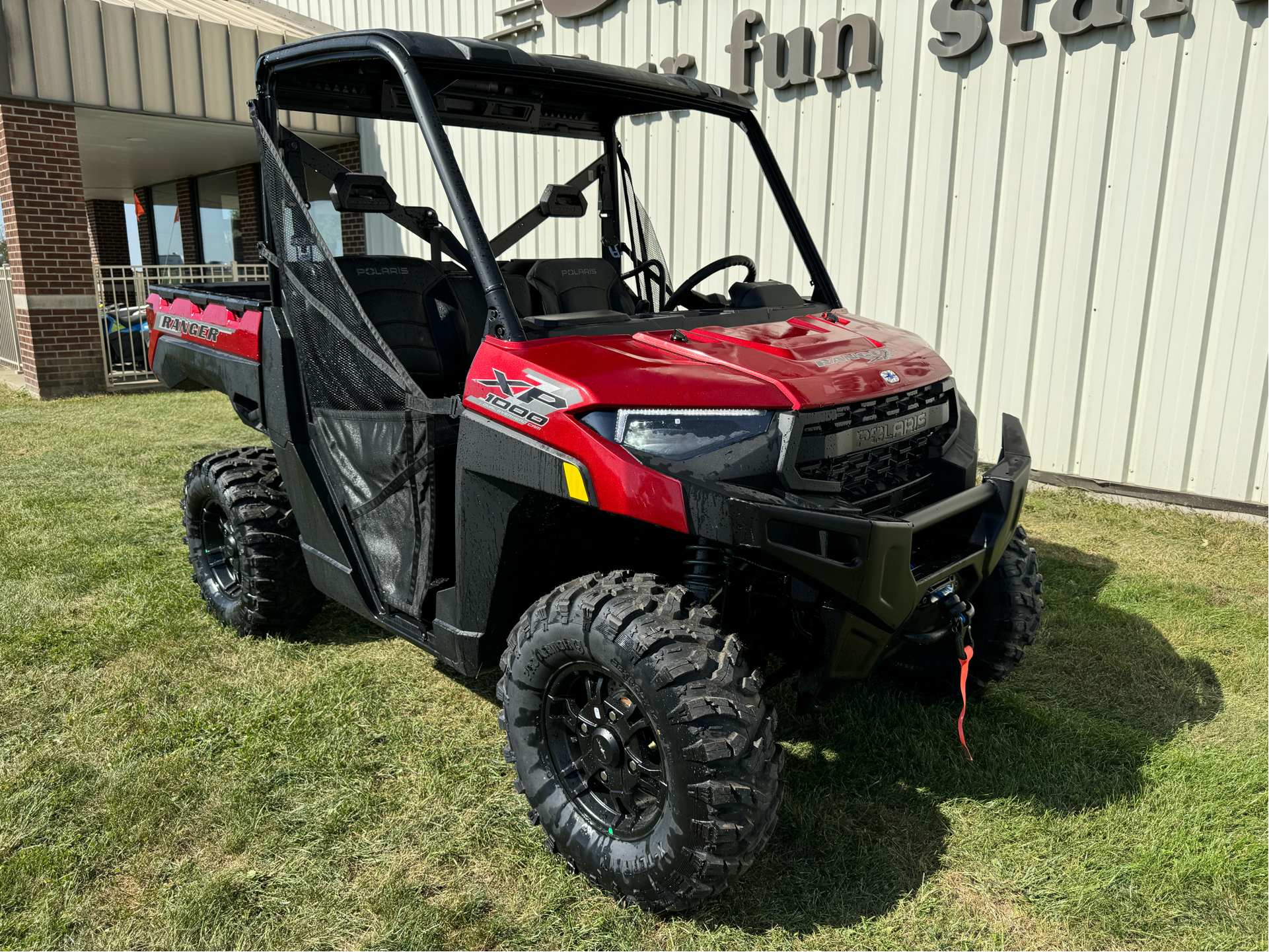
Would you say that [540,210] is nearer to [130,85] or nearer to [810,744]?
[810,744]

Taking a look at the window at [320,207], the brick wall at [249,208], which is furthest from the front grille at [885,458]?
the brick wall at [249,208]

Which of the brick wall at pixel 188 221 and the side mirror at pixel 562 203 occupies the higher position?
the brick wall at pixel 188 221

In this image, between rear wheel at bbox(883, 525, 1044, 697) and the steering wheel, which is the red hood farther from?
rear wheel at bbox(883, 525, 1044, 697)

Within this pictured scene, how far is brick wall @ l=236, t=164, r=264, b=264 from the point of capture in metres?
15.0

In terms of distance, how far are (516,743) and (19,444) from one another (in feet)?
23.3

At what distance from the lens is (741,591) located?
2.54 meters

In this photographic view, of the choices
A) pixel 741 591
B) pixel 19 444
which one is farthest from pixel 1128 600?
pixel 19 444

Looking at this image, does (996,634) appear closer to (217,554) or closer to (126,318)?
(217,554)

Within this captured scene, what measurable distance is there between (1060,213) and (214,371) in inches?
198

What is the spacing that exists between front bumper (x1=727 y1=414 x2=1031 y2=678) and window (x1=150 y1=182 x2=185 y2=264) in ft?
61.2

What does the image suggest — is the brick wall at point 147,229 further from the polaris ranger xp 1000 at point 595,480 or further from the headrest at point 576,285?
the headrest at point 576,285

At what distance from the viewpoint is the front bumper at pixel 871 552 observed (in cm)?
209

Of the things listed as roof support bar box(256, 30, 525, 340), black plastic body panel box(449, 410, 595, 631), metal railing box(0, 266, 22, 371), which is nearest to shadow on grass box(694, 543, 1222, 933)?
black plastic body panel box(449, 410, 595, 631)

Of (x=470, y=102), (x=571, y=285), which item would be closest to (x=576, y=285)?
(x=571, y=285)
